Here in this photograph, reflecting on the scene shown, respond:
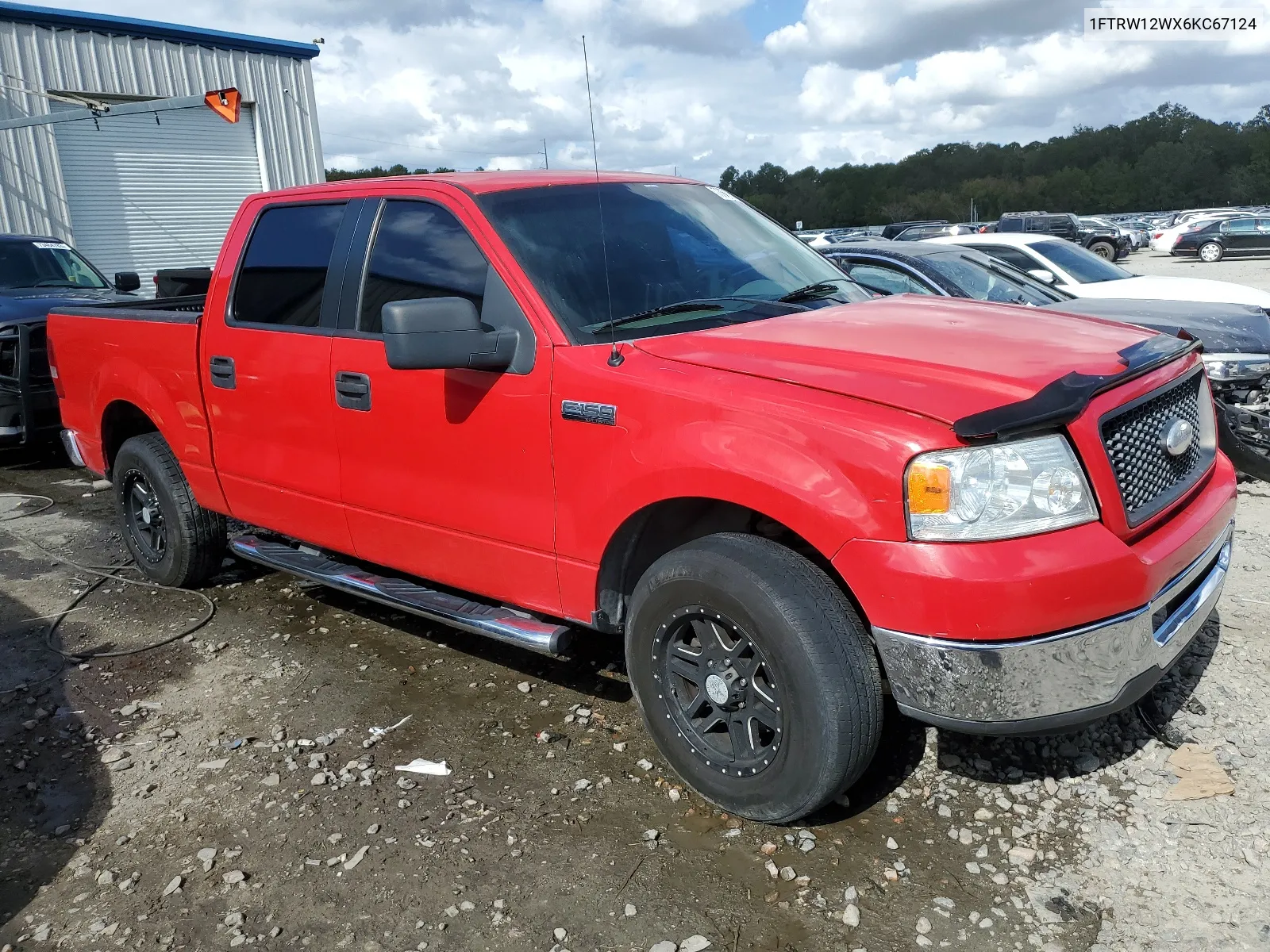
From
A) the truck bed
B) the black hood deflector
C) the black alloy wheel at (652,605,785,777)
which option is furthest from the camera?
the truck bed

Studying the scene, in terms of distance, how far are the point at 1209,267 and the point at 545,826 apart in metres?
30.3

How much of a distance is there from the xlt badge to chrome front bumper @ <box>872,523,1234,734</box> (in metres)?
1.00

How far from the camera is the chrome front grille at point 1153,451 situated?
8.97 feet

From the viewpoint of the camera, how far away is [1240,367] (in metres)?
6.73

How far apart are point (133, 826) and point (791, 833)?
2.06 metres

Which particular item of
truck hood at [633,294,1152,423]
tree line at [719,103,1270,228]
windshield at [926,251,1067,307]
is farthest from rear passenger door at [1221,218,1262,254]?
tree line at [719,103,1270,228]

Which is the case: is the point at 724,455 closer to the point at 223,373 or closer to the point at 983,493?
the point at 983,493

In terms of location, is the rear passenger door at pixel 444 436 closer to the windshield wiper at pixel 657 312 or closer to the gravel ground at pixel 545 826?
the windshield wiper at pixel 657 312

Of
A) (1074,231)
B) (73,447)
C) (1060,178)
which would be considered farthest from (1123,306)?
(1060,178)

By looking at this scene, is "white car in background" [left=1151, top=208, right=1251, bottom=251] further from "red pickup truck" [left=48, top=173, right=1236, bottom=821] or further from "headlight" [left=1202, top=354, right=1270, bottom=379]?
"red pickup truck" [left=48, top=173, right=1236, bottom=821]

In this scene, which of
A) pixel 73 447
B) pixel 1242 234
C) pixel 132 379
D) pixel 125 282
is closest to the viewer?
pixel 132 379

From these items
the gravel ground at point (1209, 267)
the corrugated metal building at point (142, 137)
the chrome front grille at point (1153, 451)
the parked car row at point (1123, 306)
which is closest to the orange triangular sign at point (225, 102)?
the corrugated metal building at point (142, 137)

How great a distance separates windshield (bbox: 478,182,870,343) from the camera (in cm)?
338

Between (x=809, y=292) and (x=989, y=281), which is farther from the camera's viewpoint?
(x=989, y=281)
